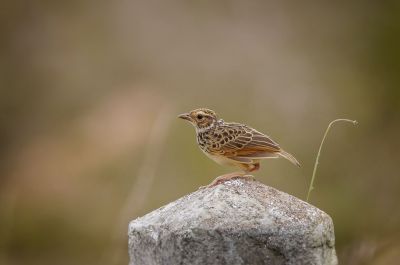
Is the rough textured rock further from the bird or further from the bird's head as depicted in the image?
the bird's head

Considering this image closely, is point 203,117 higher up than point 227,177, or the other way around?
point 203,117

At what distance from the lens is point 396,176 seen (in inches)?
489

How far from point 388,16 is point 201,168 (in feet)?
13.6

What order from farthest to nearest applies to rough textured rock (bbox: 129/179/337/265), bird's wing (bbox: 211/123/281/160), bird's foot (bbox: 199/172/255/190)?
bird's wing (bbox: 211/123/281/160) < bird's foot (bbox: 199/172/255/190) < rough textured rock (bbox: 129/179/337/265)

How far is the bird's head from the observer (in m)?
5.47

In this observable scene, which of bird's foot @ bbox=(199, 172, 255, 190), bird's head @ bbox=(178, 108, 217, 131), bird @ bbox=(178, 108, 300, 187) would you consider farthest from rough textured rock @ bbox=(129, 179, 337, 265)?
bird's head @ bbox=(178, 108, 217, 131)

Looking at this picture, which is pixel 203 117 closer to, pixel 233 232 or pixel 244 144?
pixel 244 144

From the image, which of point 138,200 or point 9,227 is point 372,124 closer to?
point 138,200

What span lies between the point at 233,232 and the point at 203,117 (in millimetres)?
1496

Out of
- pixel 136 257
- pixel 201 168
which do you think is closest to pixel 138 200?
pixel 201 168

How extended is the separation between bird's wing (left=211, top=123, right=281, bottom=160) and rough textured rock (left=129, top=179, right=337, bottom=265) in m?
0.76

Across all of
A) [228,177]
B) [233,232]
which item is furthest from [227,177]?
[233,232]

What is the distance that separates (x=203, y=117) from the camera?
551cm

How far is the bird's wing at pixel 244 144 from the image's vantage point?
5.17m
